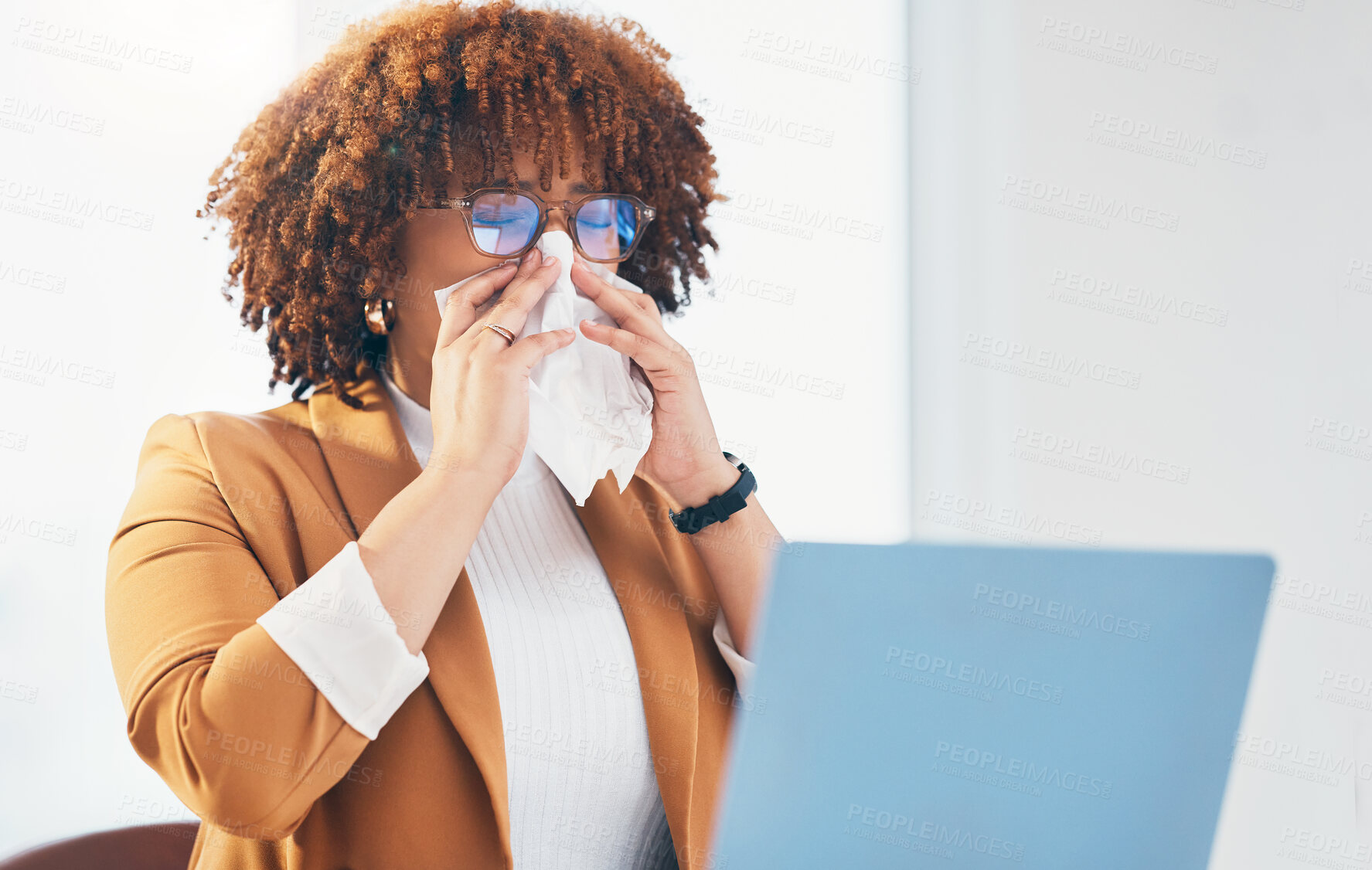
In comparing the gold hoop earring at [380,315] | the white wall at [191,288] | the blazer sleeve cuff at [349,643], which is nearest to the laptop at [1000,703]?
the blazer sleeve cuff at [349,643]

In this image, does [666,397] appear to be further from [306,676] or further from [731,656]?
[306,676]

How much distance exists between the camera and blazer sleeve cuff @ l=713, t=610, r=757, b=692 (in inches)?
45.0

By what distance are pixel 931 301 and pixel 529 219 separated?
1275mm

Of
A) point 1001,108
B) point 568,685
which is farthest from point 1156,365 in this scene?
point 568,685

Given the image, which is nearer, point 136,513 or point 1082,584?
point 1082,584

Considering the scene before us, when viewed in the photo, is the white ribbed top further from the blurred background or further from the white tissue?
the blurred background

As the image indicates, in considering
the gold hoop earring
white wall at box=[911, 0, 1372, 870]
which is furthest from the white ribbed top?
white wall at box=[911, 0, 1372, 870]

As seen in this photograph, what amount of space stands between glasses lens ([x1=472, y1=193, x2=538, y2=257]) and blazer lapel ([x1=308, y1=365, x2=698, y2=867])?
25 centimetres

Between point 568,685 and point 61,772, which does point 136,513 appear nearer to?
point 568,685

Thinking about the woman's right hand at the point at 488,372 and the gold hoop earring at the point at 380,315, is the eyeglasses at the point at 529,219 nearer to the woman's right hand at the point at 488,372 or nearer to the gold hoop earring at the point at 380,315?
the woman's right hand at the point at 488,372

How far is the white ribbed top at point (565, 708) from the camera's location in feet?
3.24

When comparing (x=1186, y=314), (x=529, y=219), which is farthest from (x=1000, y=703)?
(x=1186, y=314)

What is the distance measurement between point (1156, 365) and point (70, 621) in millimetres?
1998

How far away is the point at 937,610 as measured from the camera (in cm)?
54
